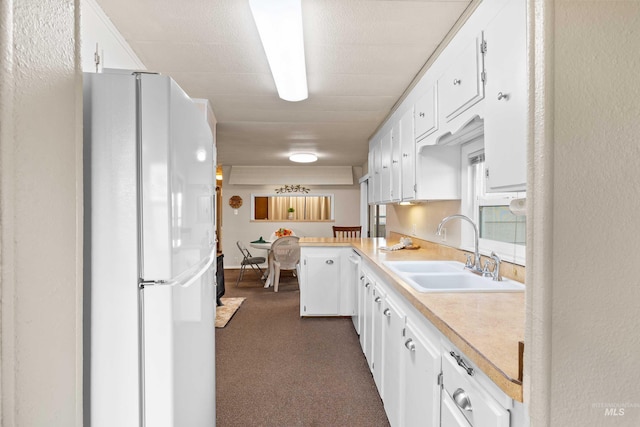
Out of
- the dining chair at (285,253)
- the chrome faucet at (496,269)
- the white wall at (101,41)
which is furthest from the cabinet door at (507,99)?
the dining chair at (285,253)

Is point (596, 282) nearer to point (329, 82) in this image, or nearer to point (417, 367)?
point (417, 367)

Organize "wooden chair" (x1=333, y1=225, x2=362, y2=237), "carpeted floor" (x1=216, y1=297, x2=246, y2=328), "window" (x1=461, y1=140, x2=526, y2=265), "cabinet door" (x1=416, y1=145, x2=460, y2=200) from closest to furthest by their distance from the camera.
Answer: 1. "window" (x1=461, y1=140, x2=526, y2=265)
2. "cabinet door" (x1=416, y1=145, x2=460, y2=200)
3. "carpeted floor" (x1=216, y1=297, x2=246, y2=328)
4. "wooden chair" (x1=333, y1=225, x2=362, y2=237)

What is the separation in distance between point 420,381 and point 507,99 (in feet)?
3.58

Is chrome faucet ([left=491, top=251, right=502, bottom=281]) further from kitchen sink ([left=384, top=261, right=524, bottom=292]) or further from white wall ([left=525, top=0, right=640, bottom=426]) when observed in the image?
white wall ([left=525, top=0, right=640, bottom=426])

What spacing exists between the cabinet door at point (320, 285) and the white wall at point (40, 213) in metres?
3.11

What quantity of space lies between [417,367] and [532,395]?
31.1 inches

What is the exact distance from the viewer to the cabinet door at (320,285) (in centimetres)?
372

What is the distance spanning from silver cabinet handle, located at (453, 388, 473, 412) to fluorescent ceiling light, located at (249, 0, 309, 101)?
1.64 metres

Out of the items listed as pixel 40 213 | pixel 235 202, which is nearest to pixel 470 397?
pixel 40 213

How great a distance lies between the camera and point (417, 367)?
1.34m

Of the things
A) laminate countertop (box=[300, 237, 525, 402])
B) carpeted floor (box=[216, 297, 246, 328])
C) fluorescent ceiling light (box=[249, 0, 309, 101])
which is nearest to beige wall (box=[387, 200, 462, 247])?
laminate countertop (box=[300, 237, 525, 402])

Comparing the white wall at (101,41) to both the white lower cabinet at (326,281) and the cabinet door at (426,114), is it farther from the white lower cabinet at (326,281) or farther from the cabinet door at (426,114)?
the white lower cabinet at (326,281)

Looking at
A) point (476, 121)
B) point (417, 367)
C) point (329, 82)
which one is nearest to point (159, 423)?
point (417, 367)

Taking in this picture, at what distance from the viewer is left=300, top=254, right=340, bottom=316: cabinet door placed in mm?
3721
